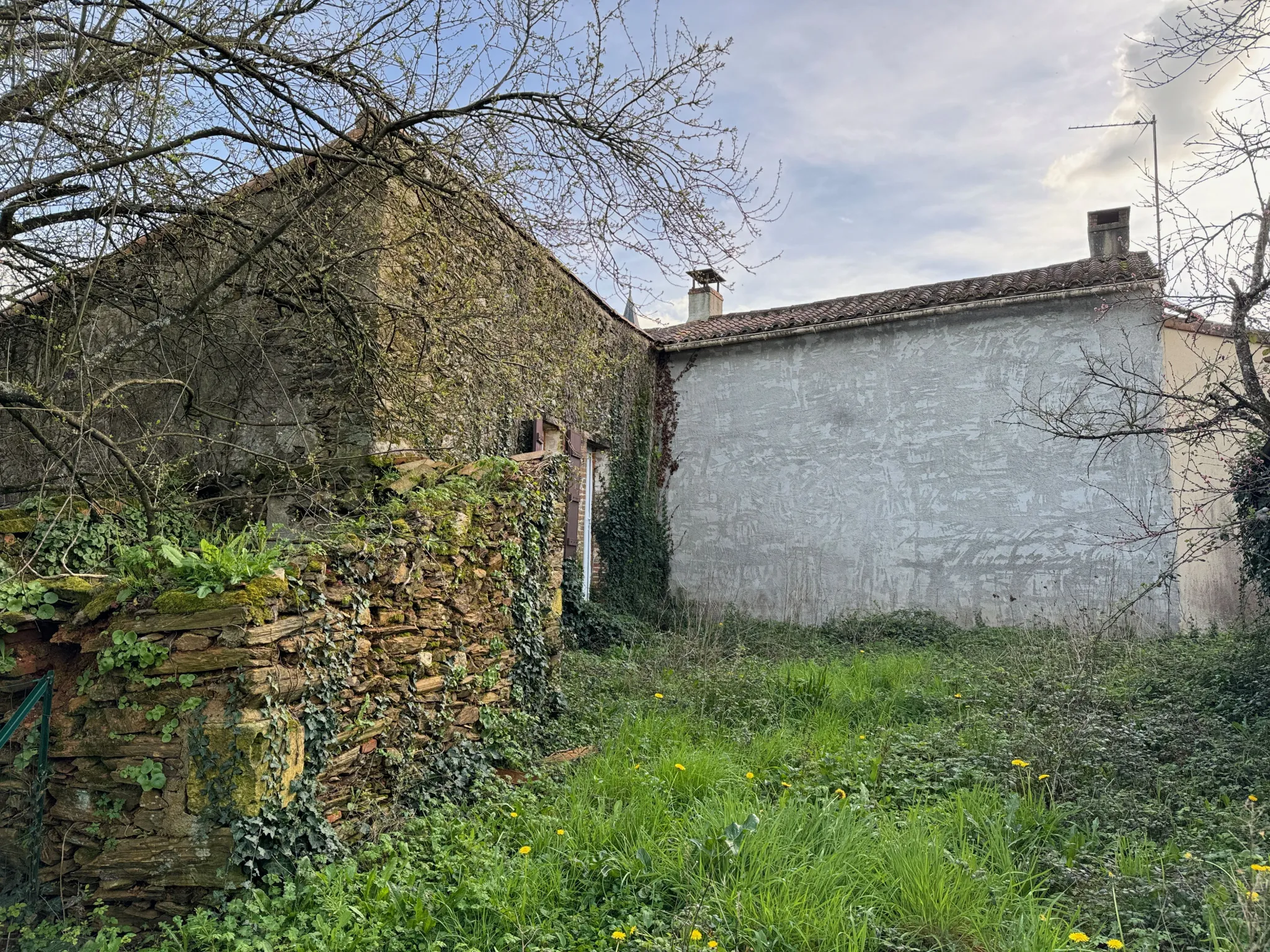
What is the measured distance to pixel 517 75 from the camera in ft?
16.4

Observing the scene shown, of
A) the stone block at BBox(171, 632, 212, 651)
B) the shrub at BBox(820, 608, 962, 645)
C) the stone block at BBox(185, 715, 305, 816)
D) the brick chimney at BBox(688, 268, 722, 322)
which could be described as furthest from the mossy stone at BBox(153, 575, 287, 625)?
the brick chimney at BBox(688, 268, 722, 322)

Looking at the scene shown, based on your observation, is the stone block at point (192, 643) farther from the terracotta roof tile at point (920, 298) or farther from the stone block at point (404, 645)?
the terracotta roof tile at point (920, 298)

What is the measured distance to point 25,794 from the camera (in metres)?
3.70

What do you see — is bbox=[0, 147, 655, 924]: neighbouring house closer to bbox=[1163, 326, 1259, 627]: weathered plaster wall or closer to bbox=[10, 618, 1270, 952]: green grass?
bbox=[10, 618, 1270, 952]: green grass

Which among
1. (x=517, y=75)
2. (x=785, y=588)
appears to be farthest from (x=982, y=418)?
(x=517, y=75)

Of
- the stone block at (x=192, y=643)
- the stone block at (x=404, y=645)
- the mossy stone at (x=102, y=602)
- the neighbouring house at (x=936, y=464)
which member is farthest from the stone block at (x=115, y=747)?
the neighbouring house at (x=936, y=464)

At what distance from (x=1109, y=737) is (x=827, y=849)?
8.39ft

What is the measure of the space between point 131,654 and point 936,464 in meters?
10.1

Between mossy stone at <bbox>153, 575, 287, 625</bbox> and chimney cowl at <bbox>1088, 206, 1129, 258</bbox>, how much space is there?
11.9 meters

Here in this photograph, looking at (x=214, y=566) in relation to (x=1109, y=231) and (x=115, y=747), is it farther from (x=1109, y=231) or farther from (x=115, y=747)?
(x=1109, y=231)

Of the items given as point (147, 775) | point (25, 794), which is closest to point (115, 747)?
point (147, 775)

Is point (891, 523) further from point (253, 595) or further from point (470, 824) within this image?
point (253, 595)

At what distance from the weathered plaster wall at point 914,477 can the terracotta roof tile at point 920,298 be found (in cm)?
26

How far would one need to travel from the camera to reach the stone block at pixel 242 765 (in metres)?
3.46
